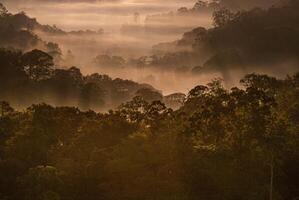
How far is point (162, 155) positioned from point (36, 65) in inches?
2517

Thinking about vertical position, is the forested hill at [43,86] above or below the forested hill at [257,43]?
below

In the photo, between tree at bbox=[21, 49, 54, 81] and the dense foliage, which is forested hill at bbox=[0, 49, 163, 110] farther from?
the dense foliage

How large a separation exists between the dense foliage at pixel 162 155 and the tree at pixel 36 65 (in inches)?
2178

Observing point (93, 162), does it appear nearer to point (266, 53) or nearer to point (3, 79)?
point (3, 79)

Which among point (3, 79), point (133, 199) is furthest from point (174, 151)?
point (3, 79)

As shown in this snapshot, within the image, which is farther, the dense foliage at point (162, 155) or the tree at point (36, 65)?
the tree at point (36, 65)

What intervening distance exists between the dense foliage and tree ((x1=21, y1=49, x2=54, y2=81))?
182ft

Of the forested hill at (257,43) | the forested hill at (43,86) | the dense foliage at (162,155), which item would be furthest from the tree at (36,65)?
the forested hill at (257,43)

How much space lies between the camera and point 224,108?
5209 cm

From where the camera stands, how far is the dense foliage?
47.9 meters

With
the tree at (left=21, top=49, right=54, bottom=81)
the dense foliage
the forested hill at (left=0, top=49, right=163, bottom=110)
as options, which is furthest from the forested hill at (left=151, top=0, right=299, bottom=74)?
the dense foliage

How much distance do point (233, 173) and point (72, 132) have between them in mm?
15302

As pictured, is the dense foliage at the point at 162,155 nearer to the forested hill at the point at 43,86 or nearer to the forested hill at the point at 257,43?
the forested hill at the point at 43,86

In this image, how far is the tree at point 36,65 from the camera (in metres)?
109
